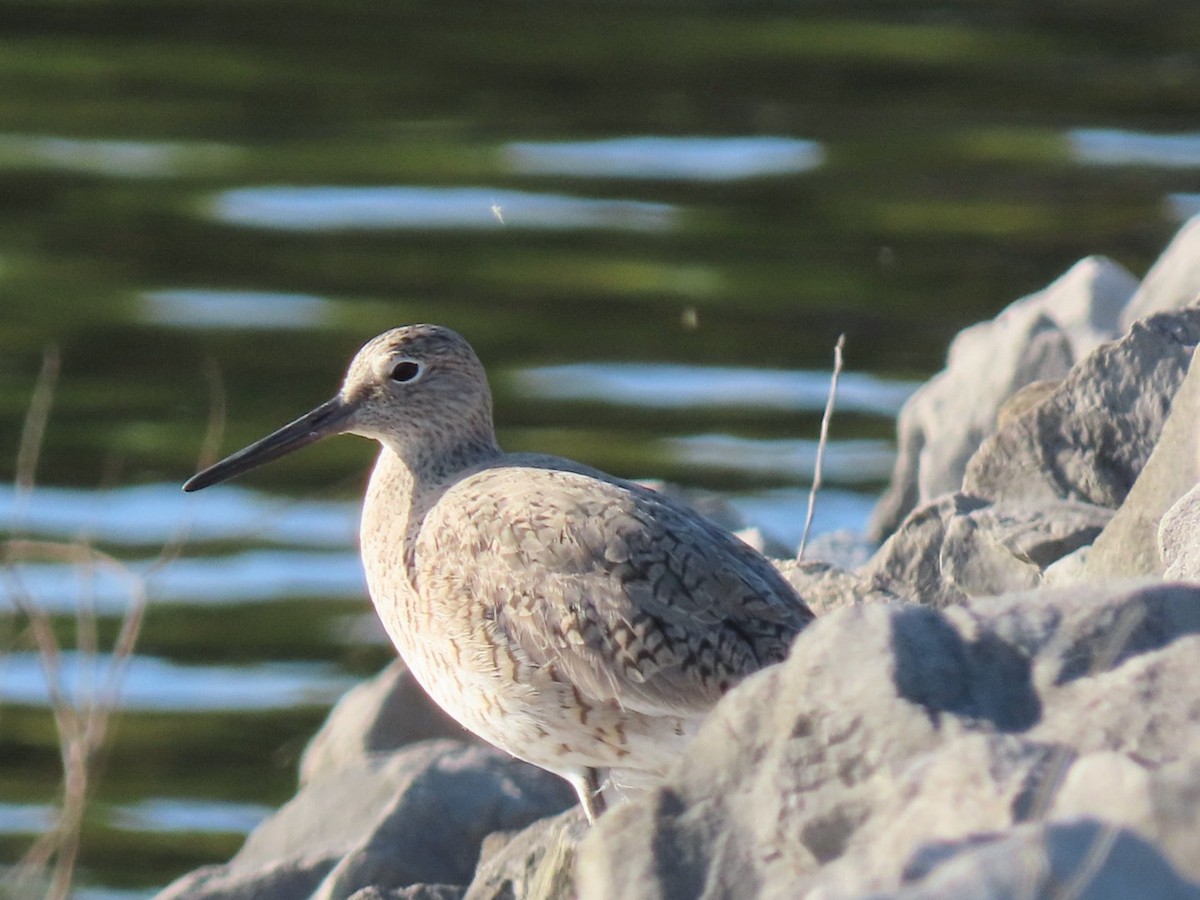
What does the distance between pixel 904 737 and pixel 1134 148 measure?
10.3 meters

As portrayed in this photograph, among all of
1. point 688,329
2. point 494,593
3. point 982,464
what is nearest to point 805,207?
point 688,329

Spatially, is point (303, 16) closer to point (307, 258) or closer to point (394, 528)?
point (307, 258)

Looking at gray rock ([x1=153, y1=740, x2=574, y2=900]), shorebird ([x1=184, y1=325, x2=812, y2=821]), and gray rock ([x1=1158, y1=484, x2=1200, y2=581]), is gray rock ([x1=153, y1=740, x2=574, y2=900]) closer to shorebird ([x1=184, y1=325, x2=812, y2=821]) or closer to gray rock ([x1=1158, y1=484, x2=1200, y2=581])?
shorebird ([x1=184, y1=325, x2=812, y2=821])

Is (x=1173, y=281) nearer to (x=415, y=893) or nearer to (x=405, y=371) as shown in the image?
(x=405, y=371)

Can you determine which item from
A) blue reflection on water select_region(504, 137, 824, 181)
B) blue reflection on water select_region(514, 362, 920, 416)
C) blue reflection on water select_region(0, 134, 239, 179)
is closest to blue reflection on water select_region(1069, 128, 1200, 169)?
blue reflection on water select_region(504, 137, 824, 181)

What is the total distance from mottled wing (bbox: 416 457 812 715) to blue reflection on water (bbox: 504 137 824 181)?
25.0 ft

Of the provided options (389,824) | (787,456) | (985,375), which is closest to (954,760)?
(389,824)

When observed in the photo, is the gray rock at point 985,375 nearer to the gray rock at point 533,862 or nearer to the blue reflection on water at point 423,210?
the gray rock at point 533,862

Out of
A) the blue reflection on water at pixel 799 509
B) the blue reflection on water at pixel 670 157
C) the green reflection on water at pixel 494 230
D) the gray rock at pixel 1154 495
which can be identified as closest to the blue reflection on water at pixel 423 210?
the green reflection on water at pixel 494 230

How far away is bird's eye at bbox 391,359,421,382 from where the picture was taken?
6.08 m

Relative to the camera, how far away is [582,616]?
493 centimetres

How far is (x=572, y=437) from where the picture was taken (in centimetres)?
1009

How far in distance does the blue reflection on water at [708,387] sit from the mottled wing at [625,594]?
5.30 meters

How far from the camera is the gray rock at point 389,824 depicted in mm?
5539
